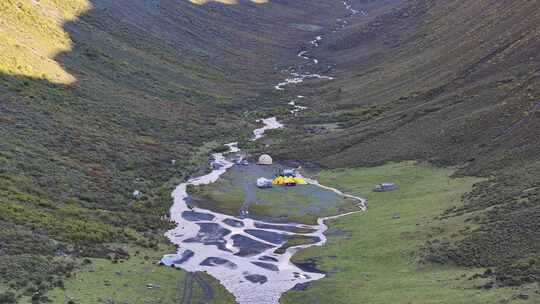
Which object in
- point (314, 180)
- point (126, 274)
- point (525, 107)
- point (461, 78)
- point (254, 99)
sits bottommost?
point (126, 274)

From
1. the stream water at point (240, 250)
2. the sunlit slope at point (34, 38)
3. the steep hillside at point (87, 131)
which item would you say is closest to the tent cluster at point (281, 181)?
the stream water at point (240, 250)

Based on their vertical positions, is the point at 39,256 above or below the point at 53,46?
below

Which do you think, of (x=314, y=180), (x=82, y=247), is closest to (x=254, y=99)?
(x=314, y=180)

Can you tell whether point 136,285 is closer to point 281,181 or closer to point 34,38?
point 281,181

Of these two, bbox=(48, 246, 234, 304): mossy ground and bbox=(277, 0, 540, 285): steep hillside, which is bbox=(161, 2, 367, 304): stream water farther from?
bbox=(277, 0, 540, 285): steep hillside

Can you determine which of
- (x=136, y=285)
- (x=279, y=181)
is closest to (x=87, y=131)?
(x=279, y=181)

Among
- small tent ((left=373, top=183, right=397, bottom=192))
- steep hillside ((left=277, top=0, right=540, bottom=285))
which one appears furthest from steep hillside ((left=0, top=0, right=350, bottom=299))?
small tent ((left=373, top=183, right=397, bottom=192))

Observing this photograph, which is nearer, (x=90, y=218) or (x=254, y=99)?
(x=90, y=218)

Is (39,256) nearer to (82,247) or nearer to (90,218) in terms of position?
(82,247)
